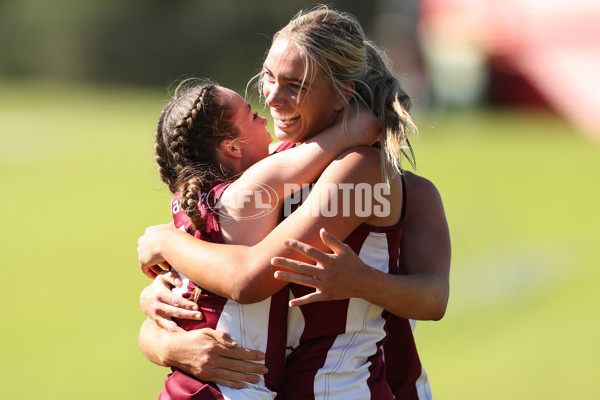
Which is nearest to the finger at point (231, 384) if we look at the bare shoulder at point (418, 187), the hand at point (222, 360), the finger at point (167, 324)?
the hand at point (222, 360)

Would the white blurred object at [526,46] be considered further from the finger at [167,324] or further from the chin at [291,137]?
the finger at [167,324]

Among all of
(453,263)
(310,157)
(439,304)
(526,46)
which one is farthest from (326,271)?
(526,46)

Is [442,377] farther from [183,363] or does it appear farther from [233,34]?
[233,34]

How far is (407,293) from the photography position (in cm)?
265

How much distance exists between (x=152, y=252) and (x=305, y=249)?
0.62 m

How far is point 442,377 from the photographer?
8.34 m

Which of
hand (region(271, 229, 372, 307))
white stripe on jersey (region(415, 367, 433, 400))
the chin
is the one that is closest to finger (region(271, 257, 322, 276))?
hand (region(271, 229, 372, 307))

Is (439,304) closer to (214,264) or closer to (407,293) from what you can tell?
(407,293)

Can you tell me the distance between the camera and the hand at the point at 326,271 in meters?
2.48

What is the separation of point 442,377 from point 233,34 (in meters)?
24.7

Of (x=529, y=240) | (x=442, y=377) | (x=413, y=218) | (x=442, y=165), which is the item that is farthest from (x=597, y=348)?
(x=442, y=165)

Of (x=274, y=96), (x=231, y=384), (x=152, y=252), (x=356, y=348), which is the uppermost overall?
(x=274, y=96)

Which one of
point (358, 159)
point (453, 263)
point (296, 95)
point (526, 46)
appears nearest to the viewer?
point (358, 159)

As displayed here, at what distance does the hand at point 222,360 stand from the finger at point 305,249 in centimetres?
36
